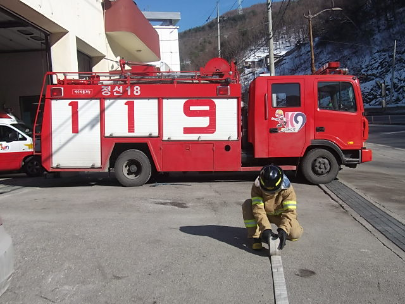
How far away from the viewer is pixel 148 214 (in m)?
6.52

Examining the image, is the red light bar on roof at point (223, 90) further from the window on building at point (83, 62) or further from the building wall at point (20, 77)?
the building wall at point (20, 77)

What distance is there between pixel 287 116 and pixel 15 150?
332 inches

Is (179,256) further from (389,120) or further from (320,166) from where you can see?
(389,120)

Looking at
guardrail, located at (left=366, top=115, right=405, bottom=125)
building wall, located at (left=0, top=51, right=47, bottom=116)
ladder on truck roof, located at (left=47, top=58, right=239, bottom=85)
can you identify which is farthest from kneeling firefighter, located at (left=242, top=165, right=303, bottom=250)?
guardrail, located at (left=366, top=115, right=405, bottom=125)

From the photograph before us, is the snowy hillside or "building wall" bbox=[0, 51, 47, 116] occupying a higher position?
the snowy hillside

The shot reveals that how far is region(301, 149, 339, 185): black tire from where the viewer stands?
29.3 ft

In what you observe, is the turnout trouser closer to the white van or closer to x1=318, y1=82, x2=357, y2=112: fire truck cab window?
x1=318, y1=82, x2=357, y2=112: fire truck cab window

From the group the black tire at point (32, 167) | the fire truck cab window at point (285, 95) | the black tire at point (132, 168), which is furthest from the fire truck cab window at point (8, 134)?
the fire truck cab window at point (285, 95)

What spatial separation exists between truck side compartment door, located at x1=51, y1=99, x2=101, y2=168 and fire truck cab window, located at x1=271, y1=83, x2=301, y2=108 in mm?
4116

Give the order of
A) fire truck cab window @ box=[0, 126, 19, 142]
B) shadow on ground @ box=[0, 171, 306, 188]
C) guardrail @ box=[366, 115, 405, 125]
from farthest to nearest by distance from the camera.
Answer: guardrail @ box=[366, 115, 405, 125], fire truck cab window @ box=[0, 126, 19, 142], shadow on ground @ box=[0, 171, 306, 188]

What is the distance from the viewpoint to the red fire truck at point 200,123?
8891 millimetres

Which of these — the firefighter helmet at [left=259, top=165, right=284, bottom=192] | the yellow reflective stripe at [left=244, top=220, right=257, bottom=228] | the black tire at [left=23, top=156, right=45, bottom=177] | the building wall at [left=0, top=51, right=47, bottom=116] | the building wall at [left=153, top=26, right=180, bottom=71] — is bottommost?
the yellow reflective stripe at [left=244, top=220, right=257, bottom=228]

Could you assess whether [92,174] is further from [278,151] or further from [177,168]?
[278,151]

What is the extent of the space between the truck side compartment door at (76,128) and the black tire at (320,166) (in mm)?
4889
